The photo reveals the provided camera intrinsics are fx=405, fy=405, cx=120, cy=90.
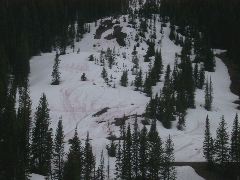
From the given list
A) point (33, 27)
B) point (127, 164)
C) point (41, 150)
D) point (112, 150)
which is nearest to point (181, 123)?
point (112, 150)

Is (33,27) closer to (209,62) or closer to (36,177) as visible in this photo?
(209,62)

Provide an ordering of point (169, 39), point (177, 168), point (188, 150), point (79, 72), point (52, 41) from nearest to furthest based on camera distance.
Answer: point (177, 168)
point (188, 150)
point (79, 72)
point (52, 41)
point (169, 39)

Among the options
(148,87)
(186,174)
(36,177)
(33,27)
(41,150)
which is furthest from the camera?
(33,27)

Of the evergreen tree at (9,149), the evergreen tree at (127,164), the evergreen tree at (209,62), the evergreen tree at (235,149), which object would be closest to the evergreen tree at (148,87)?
the evergreen tree at (209,62)

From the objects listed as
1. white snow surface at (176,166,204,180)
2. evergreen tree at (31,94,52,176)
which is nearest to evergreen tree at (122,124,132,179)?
white snow surface at (176,166,204,180)

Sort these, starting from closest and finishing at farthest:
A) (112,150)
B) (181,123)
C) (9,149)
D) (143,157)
A: 1. (9,149)
2. (143,157)
3. (112,150)
4. (181,123)

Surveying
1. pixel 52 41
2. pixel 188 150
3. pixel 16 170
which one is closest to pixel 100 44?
pixel 52 41

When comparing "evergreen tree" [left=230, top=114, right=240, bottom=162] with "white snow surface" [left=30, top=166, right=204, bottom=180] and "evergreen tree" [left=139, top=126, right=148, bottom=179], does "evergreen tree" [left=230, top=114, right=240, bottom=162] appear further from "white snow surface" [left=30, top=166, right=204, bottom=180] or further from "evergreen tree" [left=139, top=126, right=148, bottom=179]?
"evergreen tree" [left=139, top=126, right=148, bottom=179]

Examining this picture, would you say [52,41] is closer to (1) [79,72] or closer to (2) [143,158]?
(1) [79,72]
